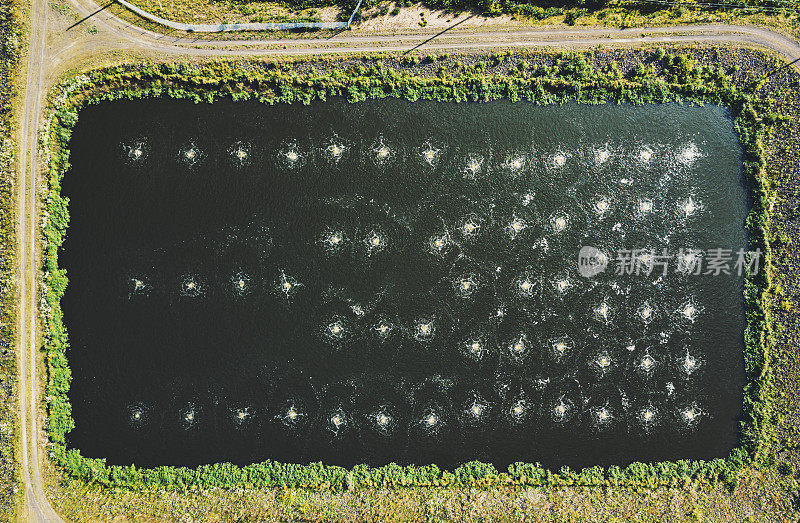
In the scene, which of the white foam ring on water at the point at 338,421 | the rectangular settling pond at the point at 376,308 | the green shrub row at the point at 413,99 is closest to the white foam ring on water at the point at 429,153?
the rectangular settling pond at the point at 376,308

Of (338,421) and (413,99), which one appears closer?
(338,421)

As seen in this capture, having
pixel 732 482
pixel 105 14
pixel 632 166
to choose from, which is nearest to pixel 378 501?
pixel 732 482

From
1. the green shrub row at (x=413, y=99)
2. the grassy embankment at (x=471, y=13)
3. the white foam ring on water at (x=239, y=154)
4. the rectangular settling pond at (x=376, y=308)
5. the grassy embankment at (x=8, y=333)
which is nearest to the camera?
the grassy embankment at (x=8, y=333)

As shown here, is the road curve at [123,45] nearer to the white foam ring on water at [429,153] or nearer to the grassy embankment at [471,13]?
the grassy embankment at [471,13]

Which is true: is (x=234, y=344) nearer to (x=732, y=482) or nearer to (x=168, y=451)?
(x=168, y=451)

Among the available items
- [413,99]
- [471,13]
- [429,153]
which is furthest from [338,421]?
[471,13]

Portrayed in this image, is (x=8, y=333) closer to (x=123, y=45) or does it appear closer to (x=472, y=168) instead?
(x=123, y=45)
